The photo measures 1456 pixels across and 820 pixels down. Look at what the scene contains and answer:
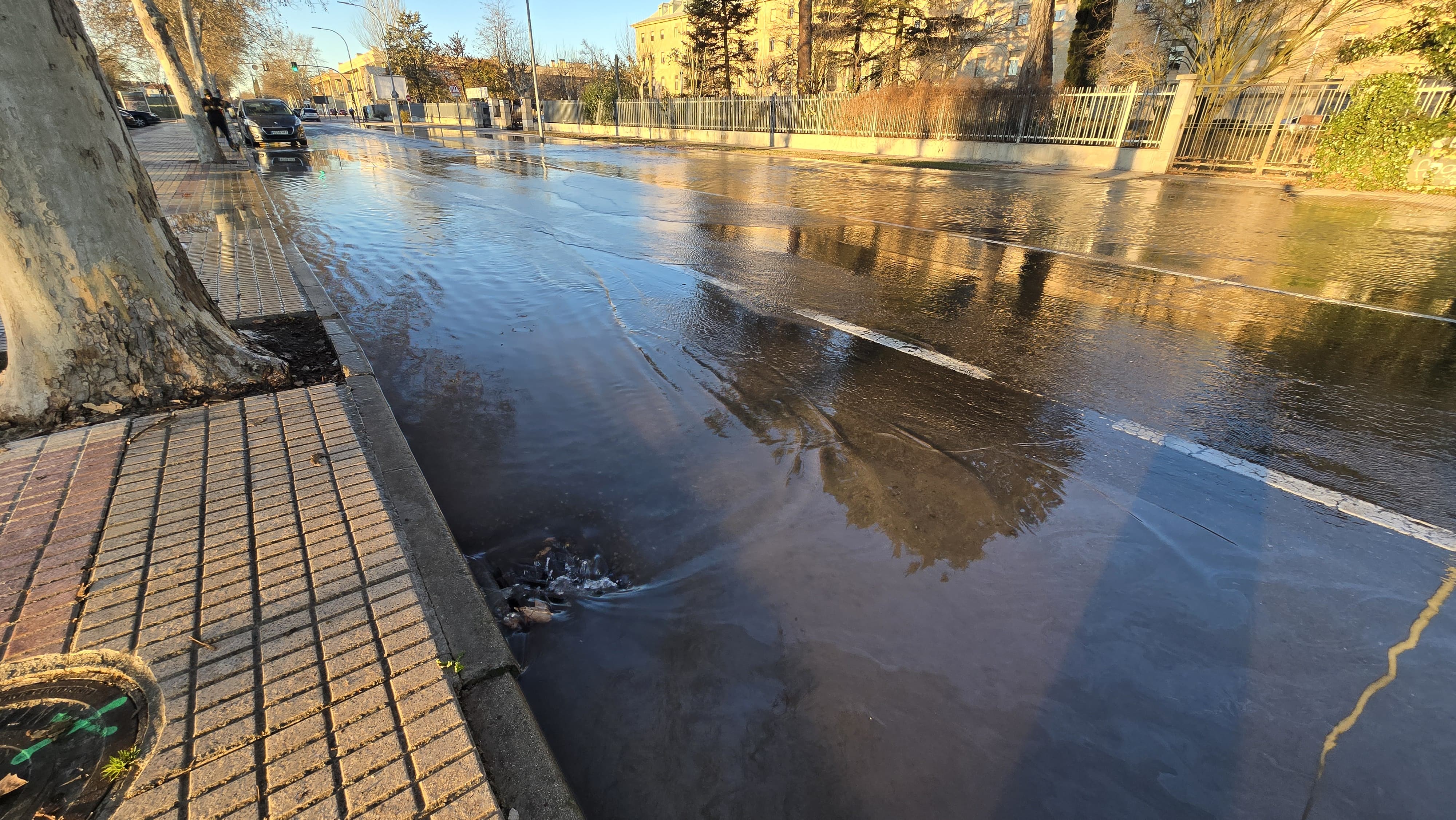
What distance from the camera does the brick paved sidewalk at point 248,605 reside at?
5.16 ft

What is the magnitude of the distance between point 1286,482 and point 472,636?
3913 mm

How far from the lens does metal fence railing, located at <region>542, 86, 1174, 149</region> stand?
19969 mm

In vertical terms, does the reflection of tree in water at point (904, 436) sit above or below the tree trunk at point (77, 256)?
→ below

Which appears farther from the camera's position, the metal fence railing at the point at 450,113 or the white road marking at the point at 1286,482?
the metal fence railing at the point at 450,113

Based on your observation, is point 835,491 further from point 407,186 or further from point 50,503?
point 407,186

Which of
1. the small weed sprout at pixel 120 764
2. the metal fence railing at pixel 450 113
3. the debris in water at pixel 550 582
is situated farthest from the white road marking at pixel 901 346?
the metal fence railing at pixel 450 113

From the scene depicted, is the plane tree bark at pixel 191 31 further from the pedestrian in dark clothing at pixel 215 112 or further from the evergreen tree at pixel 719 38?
the evergreen tree at pixel 719 38

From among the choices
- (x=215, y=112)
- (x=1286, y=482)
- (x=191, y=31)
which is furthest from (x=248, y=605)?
(x=215, y=112)

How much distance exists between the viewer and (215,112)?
66.9 feet

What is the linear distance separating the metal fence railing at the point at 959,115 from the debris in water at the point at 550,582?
23310 mm

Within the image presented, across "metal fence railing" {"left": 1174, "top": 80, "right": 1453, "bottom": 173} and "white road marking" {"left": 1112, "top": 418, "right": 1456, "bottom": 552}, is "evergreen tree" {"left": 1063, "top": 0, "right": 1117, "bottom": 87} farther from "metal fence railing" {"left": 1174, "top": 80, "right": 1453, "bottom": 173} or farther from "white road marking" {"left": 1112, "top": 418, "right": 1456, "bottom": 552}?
"white road marking" {"left": 1112, "top": 418, "right": 1456, "bottom": 552}

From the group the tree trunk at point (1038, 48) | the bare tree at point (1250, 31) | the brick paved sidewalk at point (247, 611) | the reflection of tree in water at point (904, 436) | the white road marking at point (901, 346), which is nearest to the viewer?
the brick paved sidewalk at point (247, 611)

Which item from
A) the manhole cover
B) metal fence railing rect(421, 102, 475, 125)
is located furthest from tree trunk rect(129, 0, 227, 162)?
metal fence railing rect(421, 102, 475, 125)

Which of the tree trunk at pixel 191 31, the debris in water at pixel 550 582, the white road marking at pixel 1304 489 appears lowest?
the debris in water at pixel 550 582
